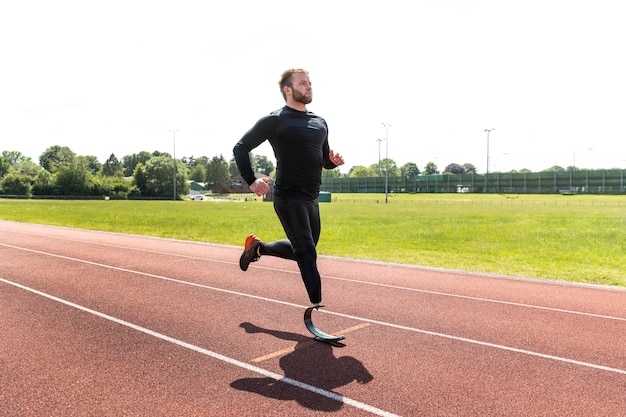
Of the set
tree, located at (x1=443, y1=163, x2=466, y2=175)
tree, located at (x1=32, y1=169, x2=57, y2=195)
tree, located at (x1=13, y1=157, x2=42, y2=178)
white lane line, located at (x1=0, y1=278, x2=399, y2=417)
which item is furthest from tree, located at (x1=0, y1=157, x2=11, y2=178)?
white lane line, located at (x1=0, y1=278, x2=399, y2=417)

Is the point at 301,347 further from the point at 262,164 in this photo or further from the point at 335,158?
the point at 262,164

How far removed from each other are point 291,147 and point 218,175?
120 metres

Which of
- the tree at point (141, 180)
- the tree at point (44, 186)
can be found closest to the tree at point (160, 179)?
the tree at point (141, 180)

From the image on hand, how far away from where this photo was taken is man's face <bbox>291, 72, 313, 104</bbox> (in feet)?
15.4

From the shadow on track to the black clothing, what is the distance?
0.50 meters

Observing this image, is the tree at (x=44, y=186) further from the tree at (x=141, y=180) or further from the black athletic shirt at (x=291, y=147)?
the black athletic shirt at (x=291, y=147)

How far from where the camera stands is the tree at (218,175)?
122000 mm

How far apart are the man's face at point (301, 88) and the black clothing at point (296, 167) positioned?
13cm

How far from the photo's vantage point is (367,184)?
13475cm

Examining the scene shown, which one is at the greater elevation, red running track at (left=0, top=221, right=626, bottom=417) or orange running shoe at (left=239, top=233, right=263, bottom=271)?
orange running shoe at (left=239, top=233, right=263, bottom=271)

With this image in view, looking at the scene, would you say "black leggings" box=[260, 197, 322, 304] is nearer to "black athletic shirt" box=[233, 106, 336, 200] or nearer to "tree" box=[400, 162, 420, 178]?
"black athletic shirt" box=[233, 106, 336, 200]

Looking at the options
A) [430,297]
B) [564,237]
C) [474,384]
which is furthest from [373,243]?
[474,384]

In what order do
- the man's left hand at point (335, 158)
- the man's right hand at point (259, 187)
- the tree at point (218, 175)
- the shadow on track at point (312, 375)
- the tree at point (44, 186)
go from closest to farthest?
the shadow on track at point (312, 375) < the man's right hand at point (259, 187) < the man's left hand at point (335, 158) < the tree at point (44, 186) < the tree at point (218, 175)

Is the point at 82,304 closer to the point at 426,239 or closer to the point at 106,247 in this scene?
the point at 106,247
